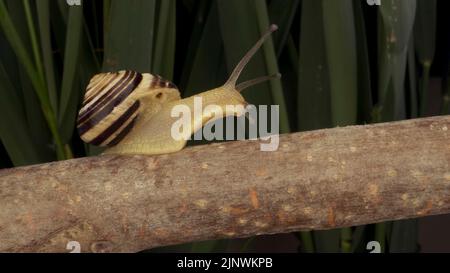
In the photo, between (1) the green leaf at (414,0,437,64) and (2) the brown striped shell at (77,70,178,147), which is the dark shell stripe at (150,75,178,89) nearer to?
(2) the brown striped shell at (77,70,178,147)

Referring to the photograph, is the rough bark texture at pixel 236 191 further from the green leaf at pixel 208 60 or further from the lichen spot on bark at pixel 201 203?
the green leaf at pixel 208 60

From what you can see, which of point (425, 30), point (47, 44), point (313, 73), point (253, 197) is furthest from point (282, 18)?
point (253, 197)

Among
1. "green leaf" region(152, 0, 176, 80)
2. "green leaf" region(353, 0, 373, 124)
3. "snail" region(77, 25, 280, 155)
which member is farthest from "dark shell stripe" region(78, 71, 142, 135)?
"green leaf" region(353, 0, 373, 124)

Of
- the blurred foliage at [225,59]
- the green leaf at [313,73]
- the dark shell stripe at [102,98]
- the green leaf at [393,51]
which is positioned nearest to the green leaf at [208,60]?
the blurred foliage at [225,59]

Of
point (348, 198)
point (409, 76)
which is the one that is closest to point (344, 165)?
point (348, 198)

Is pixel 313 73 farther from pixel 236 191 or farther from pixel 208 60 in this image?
pixel 236 191

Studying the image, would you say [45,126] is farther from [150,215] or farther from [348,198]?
[348,198]
